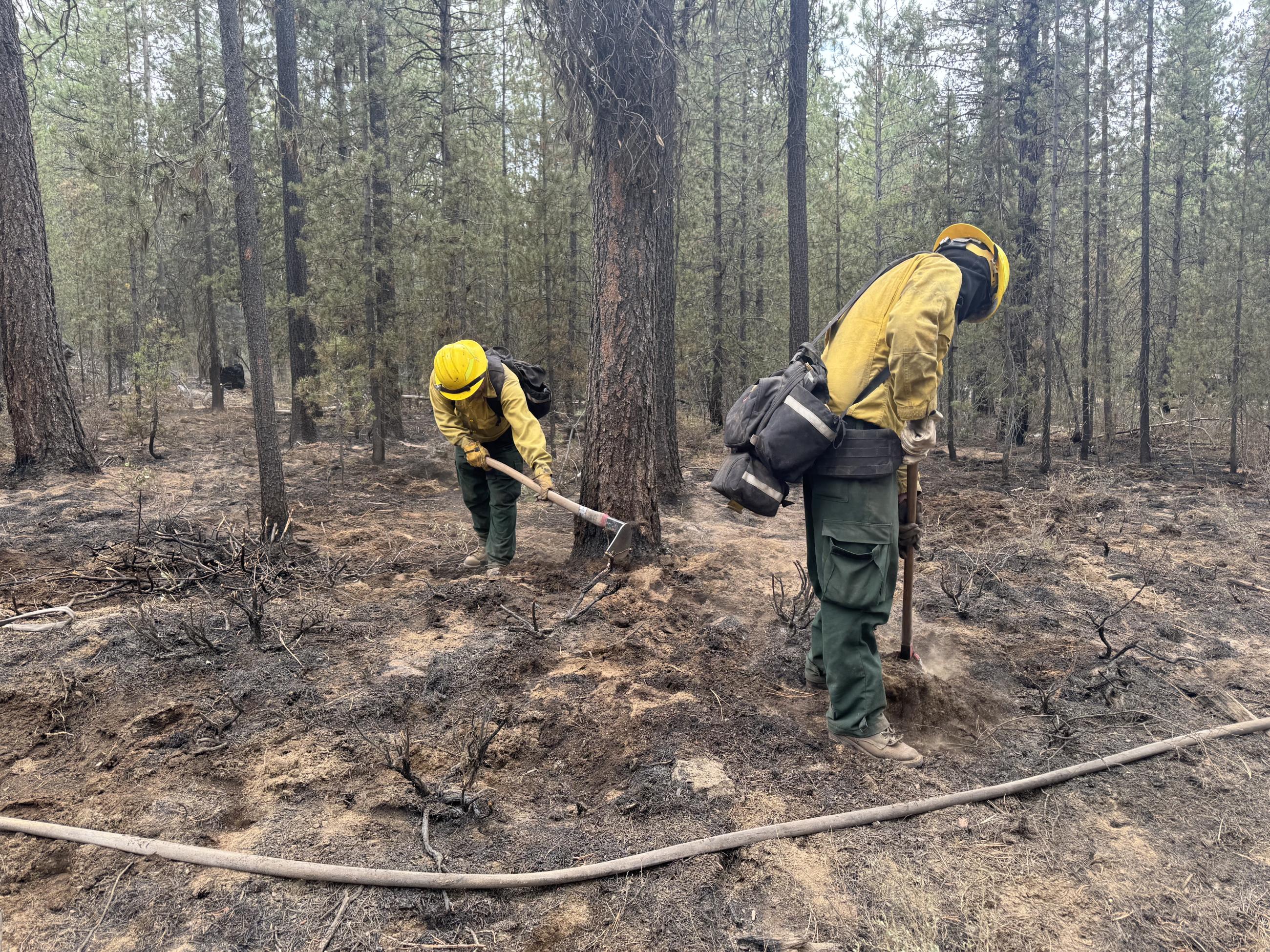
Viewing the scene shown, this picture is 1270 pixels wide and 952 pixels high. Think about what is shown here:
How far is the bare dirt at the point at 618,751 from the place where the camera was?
90.7 inches

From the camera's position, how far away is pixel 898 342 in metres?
3.14

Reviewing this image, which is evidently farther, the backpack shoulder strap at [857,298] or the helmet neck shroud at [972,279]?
the helmet neck shroud at [972,279]

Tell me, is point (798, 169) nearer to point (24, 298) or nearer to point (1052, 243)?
point (1052, 243)

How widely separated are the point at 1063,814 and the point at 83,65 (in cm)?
2365

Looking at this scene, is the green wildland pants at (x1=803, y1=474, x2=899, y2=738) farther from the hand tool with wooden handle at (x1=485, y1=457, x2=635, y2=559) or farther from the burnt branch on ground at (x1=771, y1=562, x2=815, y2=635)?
the hand tool with wooden handle at (x1=485, y1=457, x2=635, y2=559)

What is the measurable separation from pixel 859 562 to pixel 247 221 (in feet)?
16.4

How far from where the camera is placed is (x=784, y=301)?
18.4m

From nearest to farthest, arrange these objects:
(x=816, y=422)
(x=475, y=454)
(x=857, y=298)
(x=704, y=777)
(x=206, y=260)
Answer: (x=704, y=777)
(x=816, y=422)
(x=857, y=298)
(x=475, y=454)
(x=206, y=260)

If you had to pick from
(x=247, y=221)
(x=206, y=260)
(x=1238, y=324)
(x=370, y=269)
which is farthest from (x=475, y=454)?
(x=206, y=260)

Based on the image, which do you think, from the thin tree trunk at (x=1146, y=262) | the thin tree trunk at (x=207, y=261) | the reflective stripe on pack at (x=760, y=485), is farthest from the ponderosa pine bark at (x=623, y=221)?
the thin tree trunk at (x=207, y=261)

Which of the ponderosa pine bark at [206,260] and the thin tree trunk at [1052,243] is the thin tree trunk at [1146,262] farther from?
the ponderosa pine bark at [206,260]

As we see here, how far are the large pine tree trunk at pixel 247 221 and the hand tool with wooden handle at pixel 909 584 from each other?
447 centimetres

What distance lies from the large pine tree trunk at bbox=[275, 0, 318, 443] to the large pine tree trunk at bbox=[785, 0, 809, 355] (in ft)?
20.5

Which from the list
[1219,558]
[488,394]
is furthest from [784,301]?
[488,394]
